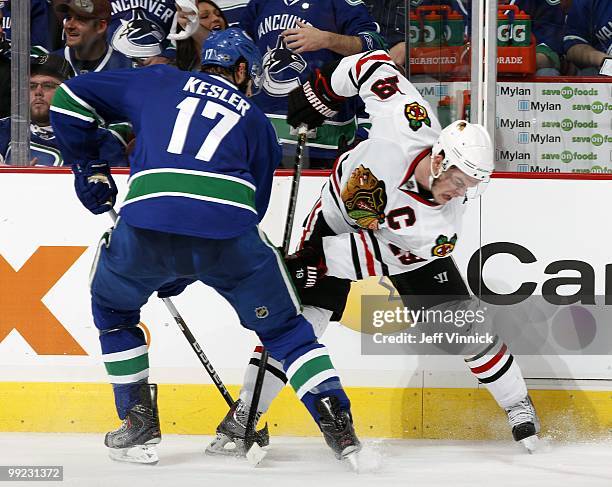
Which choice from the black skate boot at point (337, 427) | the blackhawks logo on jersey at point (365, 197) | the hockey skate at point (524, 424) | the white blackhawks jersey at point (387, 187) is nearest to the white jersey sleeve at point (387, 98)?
the white blackhawks jersey at point (387, 187)

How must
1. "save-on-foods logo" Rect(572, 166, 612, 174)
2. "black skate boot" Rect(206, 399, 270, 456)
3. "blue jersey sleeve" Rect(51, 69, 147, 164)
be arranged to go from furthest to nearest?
1. "save-on-foods logo" Rect(572, 166, 612, 174)
2. "black skate boot" Rect(206, 399, 270, 456)
3. "blue jersey sleeve" Rect(51, 69, 147, 164)

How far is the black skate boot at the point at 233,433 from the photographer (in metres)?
3.38

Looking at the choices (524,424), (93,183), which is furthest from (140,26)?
(524,424)

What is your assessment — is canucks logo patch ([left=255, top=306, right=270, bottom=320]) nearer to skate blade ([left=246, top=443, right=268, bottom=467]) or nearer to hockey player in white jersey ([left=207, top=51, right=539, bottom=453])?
hockey player in white jersey ([left=207, top=51, right=539, bottom=453])

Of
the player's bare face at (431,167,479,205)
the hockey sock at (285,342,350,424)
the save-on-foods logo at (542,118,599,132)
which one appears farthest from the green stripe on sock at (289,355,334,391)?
the save-on-foods logo at (542,118,599,132)

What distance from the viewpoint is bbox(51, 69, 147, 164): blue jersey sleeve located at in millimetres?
3014

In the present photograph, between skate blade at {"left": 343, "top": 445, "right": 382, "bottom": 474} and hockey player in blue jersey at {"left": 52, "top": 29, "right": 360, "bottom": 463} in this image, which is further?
skate blade at {"left": 343, "top": 445, "right": 382, "bottom": 474}

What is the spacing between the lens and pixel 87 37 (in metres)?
3.81

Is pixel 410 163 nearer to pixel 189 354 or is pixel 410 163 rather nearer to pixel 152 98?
pixel 152 98

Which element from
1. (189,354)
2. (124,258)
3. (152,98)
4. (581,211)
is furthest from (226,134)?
(581,211)

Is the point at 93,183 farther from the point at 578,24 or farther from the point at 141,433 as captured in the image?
the point at 578,24

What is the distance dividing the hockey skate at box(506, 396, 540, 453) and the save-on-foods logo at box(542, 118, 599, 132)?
35.7 inches

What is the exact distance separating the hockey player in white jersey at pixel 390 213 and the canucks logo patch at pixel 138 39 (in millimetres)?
636

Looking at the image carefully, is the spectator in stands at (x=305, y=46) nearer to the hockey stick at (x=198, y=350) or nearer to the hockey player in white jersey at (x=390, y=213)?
the hockey player in white jersey at (x=390, y=213)
